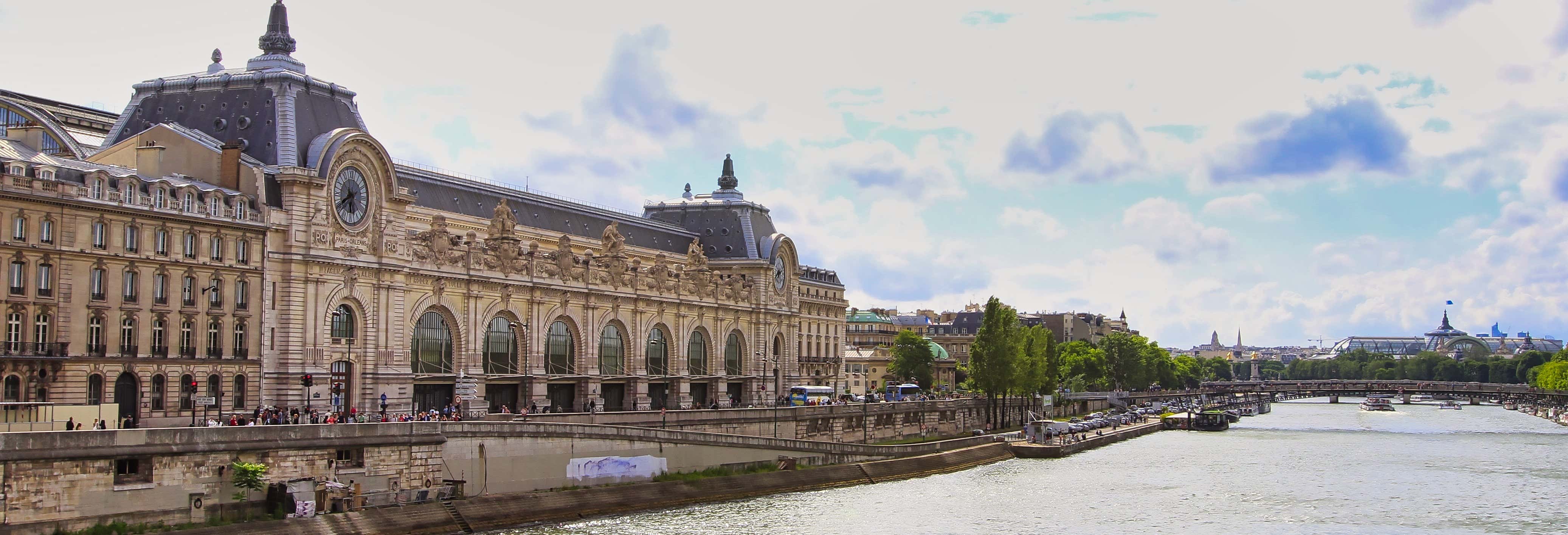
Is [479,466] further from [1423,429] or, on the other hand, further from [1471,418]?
[1471,418]

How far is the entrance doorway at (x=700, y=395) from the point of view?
373ft

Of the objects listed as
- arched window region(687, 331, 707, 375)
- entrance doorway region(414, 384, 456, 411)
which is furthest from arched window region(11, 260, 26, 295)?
arched window region(687, 331, 707, 375)

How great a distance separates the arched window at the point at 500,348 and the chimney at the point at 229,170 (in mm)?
18577

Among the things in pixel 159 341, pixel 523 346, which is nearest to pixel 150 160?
pixel 159 341

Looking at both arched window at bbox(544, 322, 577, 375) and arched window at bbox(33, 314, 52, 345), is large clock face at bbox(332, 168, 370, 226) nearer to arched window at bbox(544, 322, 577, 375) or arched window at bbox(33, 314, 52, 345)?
arched window at bbox(33, 314, 52, 345)

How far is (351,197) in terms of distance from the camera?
7838 cm

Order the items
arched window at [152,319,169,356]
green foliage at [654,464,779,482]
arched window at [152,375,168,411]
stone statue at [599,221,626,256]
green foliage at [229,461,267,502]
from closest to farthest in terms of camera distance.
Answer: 1. green foliage at [229,461,267,502]
2. arched window at [152,319,169,356]
3. arched window at [152,375,168,411]
4. green foliage at [654,464,779,482]
5. stone statue at [599,221,626,256]

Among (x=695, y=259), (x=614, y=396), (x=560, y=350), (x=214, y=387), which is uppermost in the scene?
(x=695, y=259)

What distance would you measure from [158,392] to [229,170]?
11894 mm

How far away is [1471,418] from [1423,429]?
40685mm

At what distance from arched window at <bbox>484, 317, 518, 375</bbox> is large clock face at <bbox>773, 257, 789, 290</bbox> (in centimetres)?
4048

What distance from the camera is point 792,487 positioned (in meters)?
78.8

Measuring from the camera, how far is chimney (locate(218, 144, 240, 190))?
7375cm

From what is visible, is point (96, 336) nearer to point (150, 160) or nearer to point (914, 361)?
point (150, 160)
